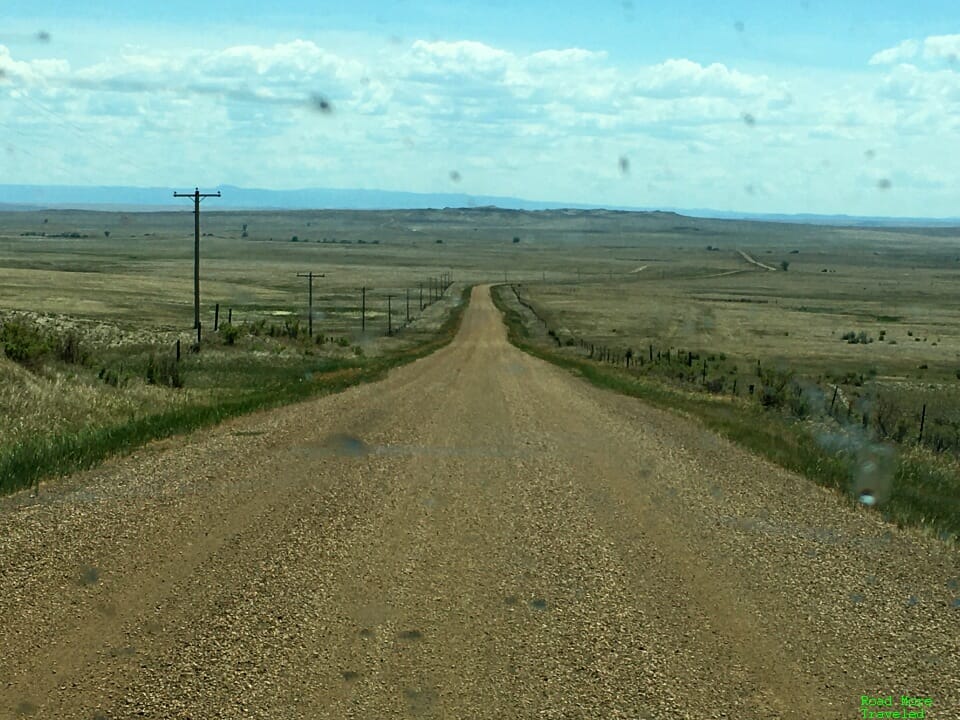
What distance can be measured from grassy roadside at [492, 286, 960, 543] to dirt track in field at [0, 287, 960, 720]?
676 mm

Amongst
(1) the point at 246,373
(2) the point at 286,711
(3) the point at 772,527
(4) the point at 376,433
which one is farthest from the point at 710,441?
(1) the point at 246,373

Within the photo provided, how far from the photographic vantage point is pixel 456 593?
841 cm

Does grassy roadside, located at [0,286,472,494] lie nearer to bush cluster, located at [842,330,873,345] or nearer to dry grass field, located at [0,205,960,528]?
dry grass field, located at [0,205,960,528]

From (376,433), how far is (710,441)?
5596 mm

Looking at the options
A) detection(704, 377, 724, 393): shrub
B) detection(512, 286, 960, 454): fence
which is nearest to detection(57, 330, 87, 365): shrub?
detection(512, 286, 960, 454): fence

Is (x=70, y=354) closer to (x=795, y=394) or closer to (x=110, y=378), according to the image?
(x=110, y=378)

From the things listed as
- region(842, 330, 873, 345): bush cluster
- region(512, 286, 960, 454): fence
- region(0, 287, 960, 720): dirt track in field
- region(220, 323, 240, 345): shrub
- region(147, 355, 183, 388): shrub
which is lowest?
region(842, 330, 873, 345): bush cluster

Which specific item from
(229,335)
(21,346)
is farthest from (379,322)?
(21,346)

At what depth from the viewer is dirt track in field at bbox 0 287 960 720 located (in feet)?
21.2

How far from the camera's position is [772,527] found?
11188 mm

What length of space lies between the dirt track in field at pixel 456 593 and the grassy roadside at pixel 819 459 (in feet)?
2.22

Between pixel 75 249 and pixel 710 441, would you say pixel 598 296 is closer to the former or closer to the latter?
pixel 710 441

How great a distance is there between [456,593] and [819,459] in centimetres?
943

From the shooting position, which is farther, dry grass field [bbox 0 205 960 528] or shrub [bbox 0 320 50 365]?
dry grass field [bbox 0 205 960 528]
